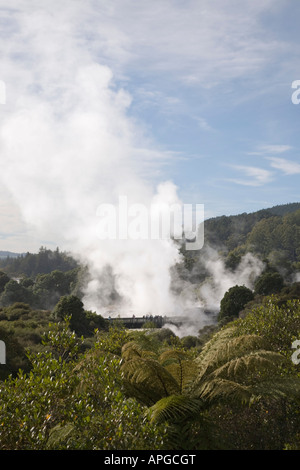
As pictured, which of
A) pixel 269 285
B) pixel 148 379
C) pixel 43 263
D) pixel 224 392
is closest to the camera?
pixel 224 392

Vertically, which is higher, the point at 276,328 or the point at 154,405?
the point at 276,328

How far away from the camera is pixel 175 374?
24.3 ft

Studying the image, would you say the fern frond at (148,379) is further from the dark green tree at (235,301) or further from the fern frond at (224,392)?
the dark green tree at (235,301)

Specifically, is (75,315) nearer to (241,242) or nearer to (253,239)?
(253,239)

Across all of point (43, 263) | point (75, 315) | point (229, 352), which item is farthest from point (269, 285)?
point (43, 263)

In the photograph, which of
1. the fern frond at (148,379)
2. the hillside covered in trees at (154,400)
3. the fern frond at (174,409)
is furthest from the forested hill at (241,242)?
the fern frond at (174,409)

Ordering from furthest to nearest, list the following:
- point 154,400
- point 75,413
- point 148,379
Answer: point 154,400 < point 148,379 < point 75,413

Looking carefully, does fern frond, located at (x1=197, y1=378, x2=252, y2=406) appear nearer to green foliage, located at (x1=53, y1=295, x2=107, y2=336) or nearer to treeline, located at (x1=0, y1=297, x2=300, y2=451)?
treeline, located at (x1=0, y1=297, x2=300, y2=451)

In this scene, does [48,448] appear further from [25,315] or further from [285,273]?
[285,273]

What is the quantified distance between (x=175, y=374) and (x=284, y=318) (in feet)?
13.8

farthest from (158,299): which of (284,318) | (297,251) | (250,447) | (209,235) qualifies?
(209,235)

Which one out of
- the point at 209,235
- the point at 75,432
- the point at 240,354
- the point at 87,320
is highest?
the point at 209,235

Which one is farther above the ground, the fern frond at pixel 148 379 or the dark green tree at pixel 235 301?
the fern frond at pixel 148 379

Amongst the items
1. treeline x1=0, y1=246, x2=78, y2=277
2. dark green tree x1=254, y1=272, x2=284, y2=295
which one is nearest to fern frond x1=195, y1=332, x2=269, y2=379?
dark green tree x1=254, y1=272, x2=284, y2=295
